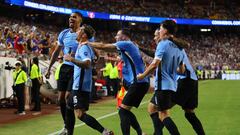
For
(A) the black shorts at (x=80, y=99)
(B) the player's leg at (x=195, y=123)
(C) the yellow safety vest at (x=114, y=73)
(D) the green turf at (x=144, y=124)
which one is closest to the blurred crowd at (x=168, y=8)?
(C) the yellow safety vest at (x=114, y=73)

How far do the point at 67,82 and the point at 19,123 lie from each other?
169 inches

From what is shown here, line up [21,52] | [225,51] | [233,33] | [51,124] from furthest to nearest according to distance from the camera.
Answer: [233,33], [225,51], [21,52], [51,124]

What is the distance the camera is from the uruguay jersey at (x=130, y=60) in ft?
29.2

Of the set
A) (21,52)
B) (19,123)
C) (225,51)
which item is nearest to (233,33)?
(225,51)

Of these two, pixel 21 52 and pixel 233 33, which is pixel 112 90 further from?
pixel 233 33

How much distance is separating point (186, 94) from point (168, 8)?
204ft

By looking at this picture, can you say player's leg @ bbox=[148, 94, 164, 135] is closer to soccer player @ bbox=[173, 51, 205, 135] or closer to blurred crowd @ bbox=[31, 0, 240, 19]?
soccer player @ bbox=[173, 51, 205, 135]

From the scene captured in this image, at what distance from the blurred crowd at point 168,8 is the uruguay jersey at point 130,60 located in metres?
48.8

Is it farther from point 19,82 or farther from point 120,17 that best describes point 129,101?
point 120,17

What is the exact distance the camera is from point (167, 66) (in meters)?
8.27

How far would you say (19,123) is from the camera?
45.4 ft

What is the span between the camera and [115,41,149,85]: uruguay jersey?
889cm

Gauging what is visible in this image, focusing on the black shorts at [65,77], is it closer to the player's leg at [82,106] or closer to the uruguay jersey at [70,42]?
the uruguay jersey at [70,42]

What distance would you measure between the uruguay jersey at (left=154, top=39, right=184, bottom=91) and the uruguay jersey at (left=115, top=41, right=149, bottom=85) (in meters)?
0.76
